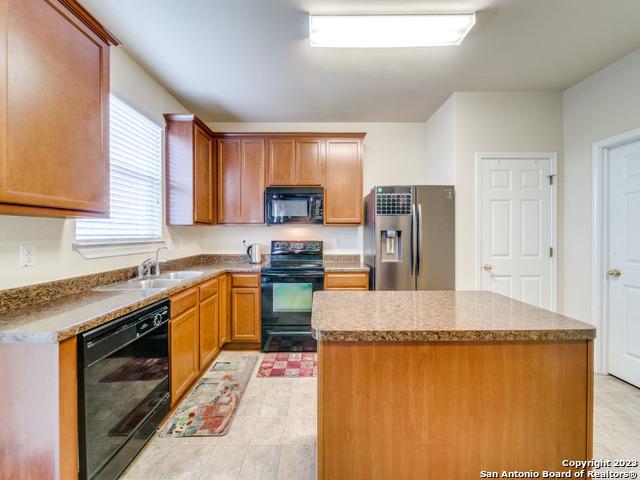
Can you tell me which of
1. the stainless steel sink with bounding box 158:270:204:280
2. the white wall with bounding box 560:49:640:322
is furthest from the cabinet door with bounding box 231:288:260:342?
the white wall with bounding box 560:49:640:322

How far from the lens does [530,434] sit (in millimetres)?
1062

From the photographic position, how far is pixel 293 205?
3.38 m

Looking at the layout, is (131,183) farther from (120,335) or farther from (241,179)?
(120,335)

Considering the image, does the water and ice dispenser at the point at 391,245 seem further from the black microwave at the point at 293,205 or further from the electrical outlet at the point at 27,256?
the electrical outlet at the point at 27,256

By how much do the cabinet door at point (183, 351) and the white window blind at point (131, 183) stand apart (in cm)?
82

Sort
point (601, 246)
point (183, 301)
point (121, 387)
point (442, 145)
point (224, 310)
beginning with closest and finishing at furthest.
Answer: point (121, 387)
point (183, 301)
point (601, 246)
point (224, 310)
point (442, 145)

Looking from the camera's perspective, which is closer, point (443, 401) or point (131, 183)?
point (443, 401)

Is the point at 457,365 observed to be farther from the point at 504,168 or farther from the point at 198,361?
the point at 504,168

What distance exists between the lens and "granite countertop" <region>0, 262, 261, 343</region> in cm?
112

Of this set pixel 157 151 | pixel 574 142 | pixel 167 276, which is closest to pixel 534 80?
pixel 574 142

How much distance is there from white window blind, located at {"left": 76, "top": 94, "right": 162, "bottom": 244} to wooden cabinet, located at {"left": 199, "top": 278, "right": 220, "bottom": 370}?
735 millimetres

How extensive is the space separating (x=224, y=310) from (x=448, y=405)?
2.43 metres

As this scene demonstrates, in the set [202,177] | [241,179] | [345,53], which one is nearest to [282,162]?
[241,179]

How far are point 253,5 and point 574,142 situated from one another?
3166 mm
